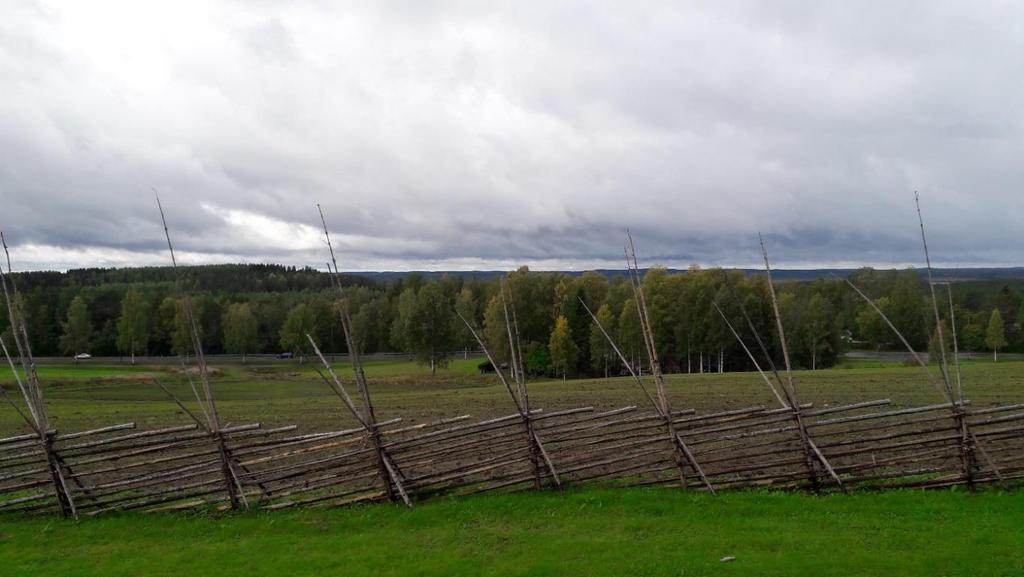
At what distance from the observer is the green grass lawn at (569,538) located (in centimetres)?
635

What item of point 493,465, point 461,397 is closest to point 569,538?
point 493,465

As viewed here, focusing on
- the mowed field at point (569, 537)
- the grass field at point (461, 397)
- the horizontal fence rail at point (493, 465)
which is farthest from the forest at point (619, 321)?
the mowed field at point (569, 537)

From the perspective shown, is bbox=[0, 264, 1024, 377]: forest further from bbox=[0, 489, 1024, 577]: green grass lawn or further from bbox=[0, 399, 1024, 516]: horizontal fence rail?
bbox=[0, 489, 1024, 577]: green grass lawn

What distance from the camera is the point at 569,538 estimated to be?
723cm

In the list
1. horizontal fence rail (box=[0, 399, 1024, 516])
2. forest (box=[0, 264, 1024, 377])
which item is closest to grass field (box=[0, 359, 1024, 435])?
horizontal fence rail (box=[0, 399, 1024, 516])

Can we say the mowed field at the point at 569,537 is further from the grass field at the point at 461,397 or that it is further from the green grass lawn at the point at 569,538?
the grass field at the point at 461,397

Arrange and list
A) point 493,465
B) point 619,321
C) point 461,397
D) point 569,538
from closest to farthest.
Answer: point 569,538, point 493,465, point 461,397, point 619,321

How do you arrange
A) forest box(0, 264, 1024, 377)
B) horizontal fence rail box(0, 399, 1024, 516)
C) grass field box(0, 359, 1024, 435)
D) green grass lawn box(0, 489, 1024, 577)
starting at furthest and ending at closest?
forest box(0, 264, 1024, 377)
grass field box(0, 359, 1024, 435)
horizontal fence rail box(0, 399, 1024, 516)
green grass lawn box(0, 489, 1024, 577)

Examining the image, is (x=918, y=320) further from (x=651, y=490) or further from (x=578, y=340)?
(x=651, y=490)

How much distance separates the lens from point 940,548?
650 centimetres

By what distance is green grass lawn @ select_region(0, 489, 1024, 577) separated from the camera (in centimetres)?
635

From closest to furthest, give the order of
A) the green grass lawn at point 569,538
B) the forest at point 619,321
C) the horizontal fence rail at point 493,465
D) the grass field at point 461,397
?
the green grass lawn at point 569,538 → the horizontal fence rail at point 493,465 → the grass field at point 461,397 → the forest at point 619,321

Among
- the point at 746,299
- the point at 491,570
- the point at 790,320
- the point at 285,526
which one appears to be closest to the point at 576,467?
the point at 491,570

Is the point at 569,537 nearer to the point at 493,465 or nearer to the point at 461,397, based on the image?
the point at 493,465
